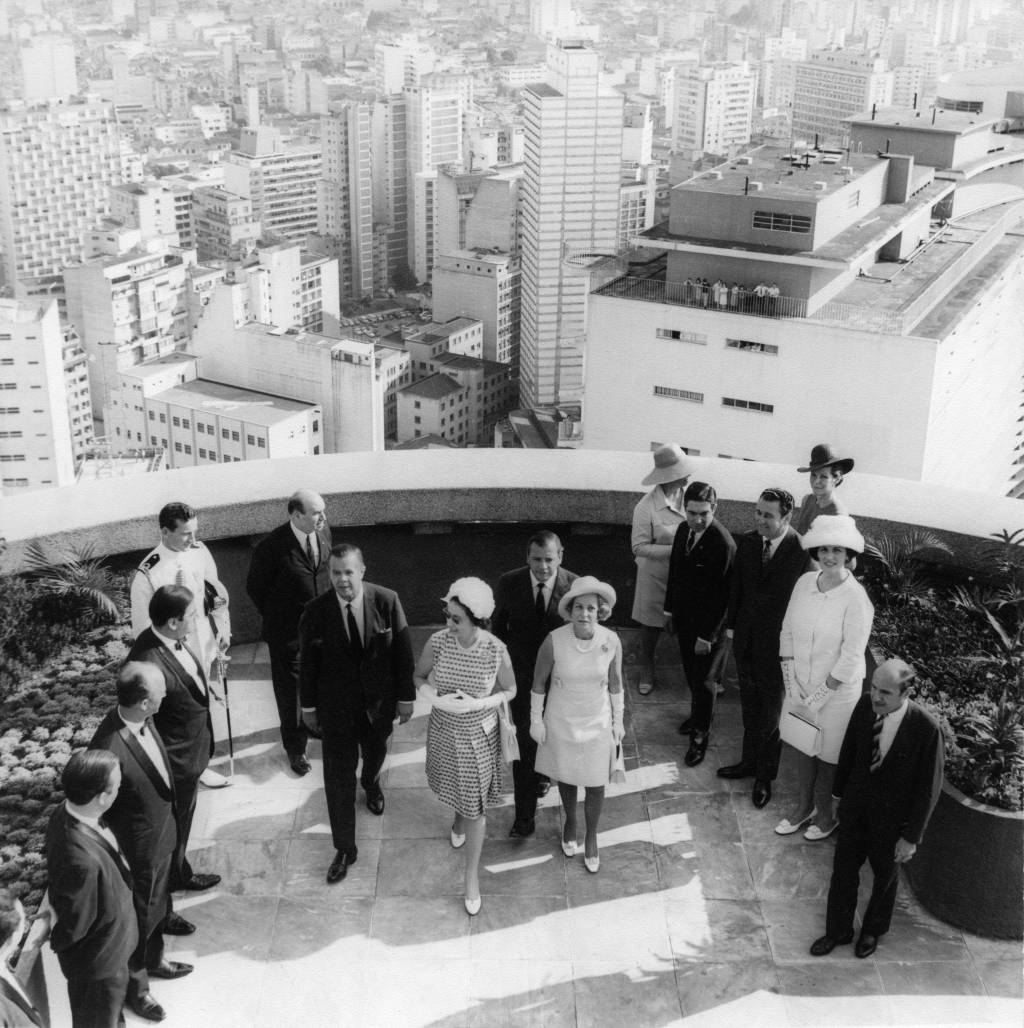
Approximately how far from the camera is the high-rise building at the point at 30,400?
61688mm

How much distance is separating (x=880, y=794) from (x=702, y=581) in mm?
1193

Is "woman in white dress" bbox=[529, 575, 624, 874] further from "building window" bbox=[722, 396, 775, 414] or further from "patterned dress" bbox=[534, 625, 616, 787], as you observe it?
"building window" bbox=[722, 396, 775, 414]

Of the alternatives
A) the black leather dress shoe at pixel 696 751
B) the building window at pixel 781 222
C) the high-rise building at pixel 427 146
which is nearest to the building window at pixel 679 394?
the building window at pixel 781 222

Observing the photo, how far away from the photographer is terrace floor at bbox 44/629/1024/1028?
354 cm

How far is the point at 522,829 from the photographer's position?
4.30 m

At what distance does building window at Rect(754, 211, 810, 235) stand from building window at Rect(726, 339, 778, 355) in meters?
4.67

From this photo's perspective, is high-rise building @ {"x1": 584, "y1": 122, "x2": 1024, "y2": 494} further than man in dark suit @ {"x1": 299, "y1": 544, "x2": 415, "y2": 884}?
Yes

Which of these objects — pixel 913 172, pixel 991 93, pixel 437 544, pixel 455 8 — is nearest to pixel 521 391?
pixel 991 93

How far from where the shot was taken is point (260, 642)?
18.2 ft

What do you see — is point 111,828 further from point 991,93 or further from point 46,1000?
point 991,93

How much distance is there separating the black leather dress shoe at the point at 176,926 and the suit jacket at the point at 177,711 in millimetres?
423

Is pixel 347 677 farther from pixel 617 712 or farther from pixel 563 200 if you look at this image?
pixel 563 200

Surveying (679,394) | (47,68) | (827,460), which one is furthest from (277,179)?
(827,460)

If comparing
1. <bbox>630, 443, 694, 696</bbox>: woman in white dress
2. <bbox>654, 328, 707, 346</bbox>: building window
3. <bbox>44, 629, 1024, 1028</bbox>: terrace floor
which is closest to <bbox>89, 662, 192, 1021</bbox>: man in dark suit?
<bbox>44, 629, 1024, 1028</bbox>: terrace floor
